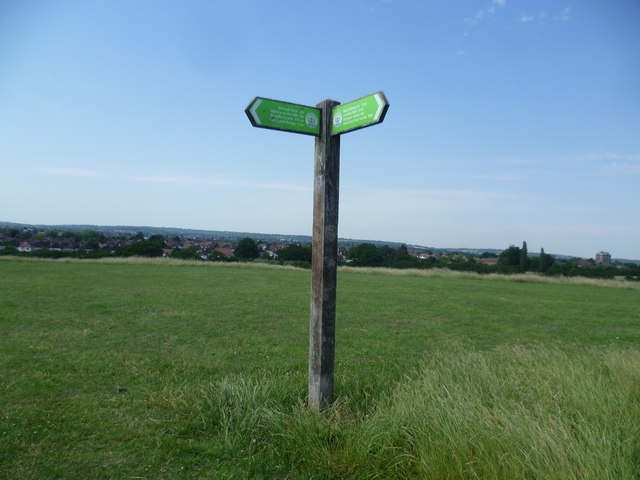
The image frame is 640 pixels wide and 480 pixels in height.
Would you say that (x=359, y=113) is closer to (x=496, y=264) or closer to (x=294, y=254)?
(x=496, y=264)

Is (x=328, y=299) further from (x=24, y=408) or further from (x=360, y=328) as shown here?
(x=360, y=328)

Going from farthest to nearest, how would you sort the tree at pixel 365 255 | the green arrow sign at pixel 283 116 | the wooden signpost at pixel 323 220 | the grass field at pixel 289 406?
the tree at pixel 365 255 < the wooden signpost at pixel 323 220 < the green arrow sign at pixel 283 116 < the grass field at pixel 289 406

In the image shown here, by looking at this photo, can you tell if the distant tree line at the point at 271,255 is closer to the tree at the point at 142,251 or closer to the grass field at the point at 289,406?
the tree at the point at 142,251

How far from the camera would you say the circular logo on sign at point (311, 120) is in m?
4.74

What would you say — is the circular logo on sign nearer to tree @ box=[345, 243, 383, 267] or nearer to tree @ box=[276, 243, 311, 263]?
tree @ box=[276, 243, 311, 263]

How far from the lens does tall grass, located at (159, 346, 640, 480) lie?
131 inches

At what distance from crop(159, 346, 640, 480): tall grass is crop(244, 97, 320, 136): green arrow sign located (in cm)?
275

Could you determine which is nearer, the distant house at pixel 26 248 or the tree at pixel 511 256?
the distant house at pixel 26 248

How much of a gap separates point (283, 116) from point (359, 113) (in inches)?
30.7

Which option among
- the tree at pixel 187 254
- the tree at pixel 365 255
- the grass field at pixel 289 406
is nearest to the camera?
the grass field at pixel 289 406

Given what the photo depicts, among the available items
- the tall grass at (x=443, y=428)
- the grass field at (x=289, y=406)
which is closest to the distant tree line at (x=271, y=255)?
the grass field at (x=289, y=406)

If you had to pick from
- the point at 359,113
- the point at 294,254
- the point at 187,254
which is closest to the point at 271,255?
the point at 294,254

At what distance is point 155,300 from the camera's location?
14117 mm

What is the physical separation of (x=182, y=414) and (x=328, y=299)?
78.3 inches
